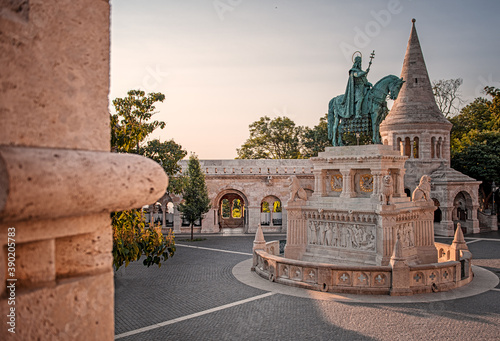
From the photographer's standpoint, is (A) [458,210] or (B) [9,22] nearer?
(B) [9,22]

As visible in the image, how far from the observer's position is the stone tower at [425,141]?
90.1 ft

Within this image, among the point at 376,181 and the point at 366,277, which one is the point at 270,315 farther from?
the point at 376,181

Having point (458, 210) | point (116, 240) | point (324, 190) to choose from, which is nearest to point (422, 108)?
point (458, 210)

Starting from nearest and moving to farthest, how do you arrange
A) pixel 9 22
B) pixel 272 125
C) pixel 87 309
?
pixel 9 22
pixel 87 309
pixel 272 125

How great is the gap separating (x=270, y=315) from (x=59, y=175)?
371 inches

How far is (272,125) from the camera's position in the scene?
4478cm

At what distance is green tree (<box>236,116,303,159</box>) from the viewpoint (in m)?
44.3

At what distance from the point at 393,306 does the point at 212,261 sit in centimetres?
891

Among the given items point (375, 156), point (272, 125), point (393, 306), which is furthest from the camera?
point (272, 125)

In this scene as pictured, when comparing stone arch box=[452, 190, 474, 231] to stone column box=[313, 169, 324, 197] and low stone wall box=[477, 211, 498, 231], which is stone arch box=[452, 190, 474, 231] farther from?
stone column box=[313, 169, 324, 197]

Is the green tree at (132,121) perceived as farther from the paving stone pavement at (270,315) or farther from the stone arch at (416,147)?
the stone arch at (416,147)

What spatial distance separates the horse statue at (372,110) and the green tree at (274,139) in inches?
1099

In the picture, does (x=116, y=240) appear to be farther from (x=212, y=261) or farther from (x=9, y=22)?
(x=212, y=261)

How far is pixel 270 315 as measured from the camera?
33.3 ft
